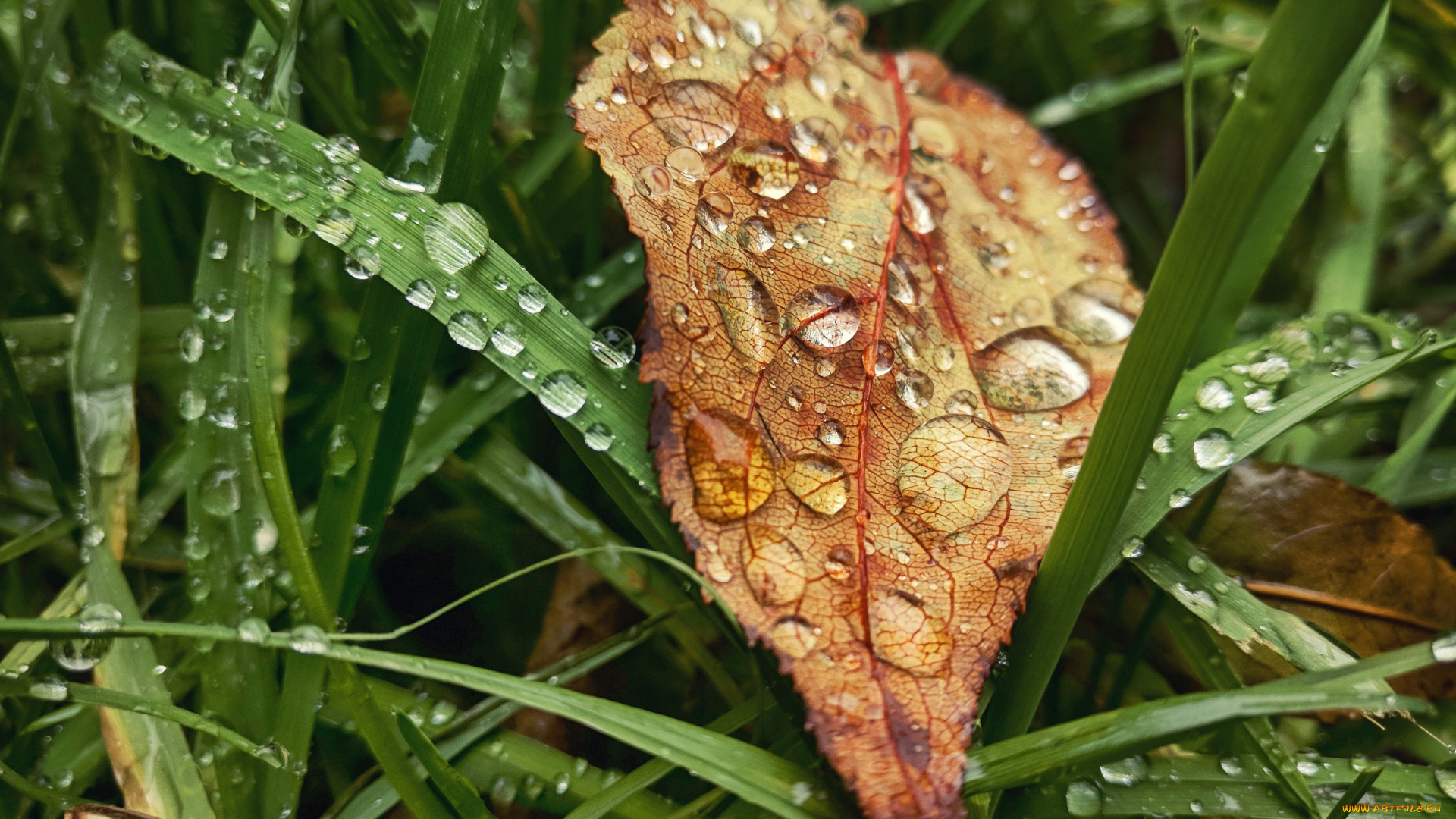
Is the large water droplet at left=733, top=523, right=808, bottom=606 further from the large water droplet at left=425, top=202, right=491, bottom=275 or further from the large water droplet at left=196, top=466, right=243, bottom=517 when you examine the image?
the large water droplet at left=196, top=466, right=243, bottom=517

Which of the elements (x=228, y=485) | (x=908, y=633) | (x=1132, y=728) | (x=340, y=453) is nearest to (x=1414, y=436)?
(x=1132, y=728)

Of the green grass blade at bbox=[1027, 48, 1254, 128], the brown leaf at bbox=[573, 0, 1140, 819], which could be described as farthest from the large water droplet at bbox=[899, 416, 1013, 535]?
the green grass blade at bbox=[1027, 48, 1254, 128]

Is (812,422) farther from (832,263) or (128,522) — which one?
(128,522)

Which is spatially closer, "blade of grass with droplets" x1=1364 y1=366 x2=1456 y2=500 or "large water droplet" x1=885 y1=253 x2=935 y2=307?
"large water droplet" x1=885 y1=253 x2=935 y2=307

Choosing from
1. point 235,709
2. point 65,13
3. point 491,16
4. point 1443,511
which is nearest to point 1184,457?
point 1443,511

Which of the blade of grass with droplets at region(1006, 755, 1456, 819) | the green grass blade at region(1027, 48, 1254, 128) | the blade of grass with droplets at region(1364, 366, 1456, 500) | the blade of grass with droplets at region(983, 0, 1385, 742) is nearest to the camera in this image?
the blade of grass with droplets at region(983, 0, 1385, 742)

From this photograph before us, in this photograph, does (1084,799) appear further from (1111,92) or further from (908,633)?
(1111,92)
